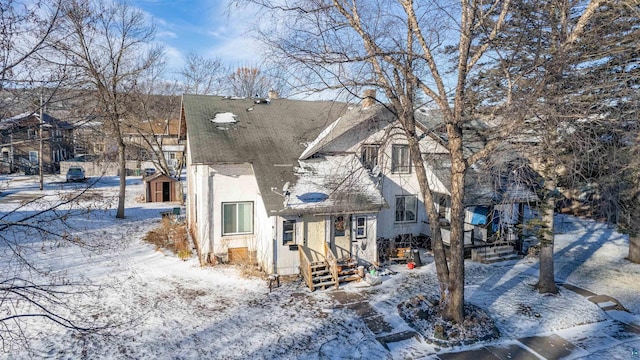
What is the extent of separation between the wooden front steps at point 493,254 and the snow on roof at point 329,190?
5.11 metres

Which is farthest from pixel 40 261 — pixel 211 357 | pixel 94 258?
pixel 211 357

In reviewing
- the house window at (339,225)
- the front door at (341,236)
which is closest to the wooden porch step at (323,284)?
the front door at (341,236)

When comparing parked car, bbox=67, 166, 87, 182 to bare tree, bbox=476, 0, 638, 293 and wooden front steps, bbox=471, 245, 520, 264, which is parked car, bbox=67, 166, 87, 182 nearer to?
wooden front steps, bbox=471, 245, 520, 264

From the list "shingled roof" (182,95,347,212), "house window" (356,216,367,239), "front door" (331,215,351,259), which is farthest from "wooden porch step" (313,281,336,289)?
"shingled roof" (182,95,347,212)

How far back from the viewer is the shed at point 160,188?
2734 cm

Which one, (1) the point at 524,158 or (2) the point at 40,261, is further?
(2) the point at 40,261

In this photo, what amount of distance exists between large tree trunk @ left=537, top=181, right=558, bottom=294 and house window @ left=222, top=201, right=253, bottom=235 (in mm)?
10625

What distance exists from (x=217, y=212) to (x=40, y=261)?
665 centimetres

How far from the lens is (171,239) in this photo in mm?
17375

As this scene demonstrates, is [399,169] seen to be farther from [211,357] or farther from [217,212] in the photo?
[211,357]

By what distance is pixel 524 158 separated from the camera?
26.7 feet

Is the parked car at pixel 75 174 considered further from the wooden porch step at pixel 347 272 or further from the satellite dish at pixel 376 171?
the wooden porch step at pixel 347 272

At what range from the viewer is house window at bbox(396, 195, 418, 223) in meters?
17.0

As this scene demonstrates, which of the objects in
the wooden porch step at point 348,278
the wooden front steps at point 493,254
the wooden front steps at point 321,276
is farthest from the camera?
the wooden front steps at point 493,254
